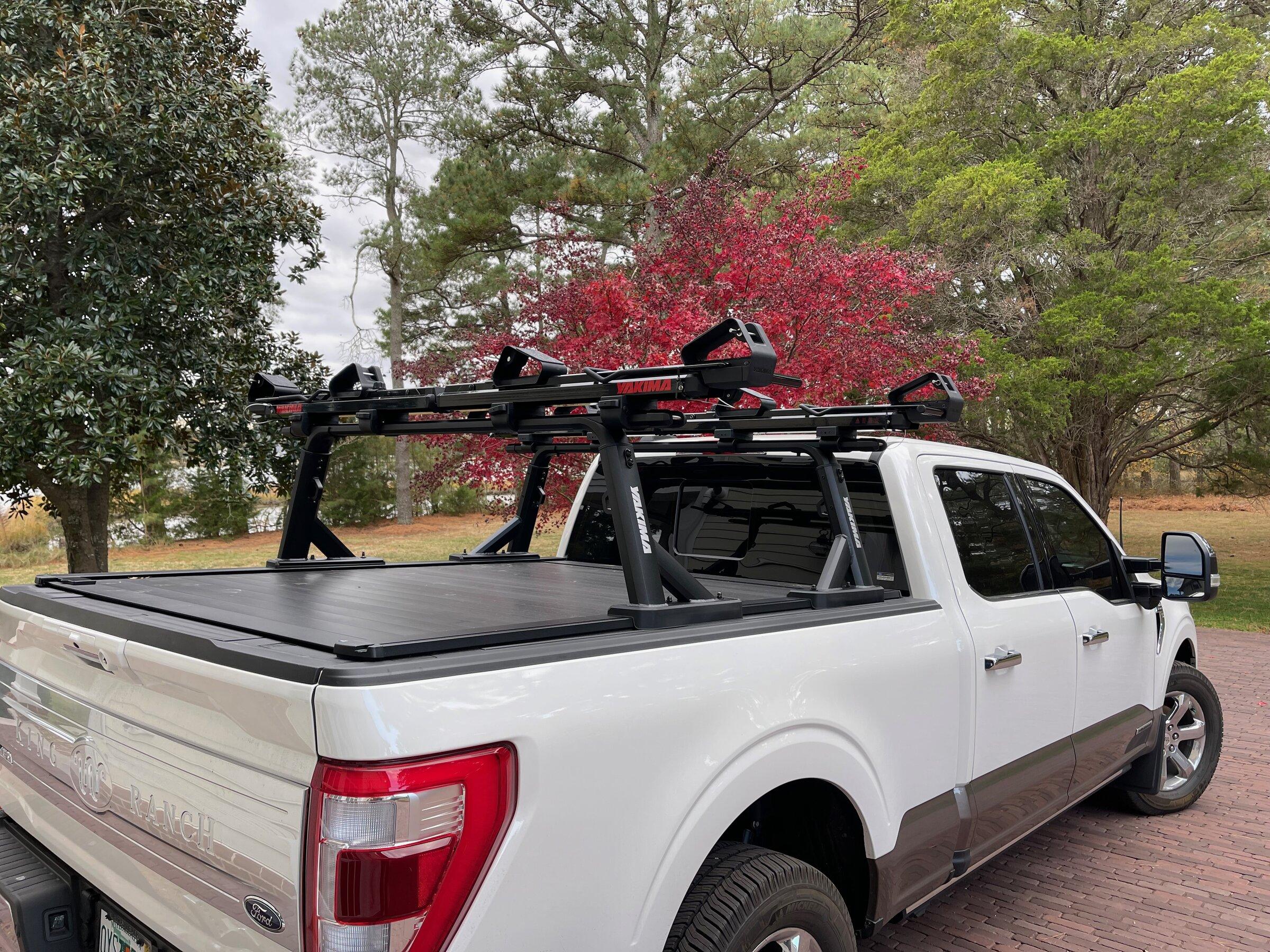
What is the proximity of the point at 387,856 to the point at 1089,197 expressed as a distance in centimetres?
1378

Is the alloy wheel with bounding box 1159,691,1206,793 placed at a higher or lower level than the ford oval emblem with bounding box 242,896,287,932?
lower

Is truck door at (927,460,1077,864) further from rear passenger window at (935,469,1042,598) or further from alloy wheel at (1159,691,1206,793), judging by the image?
alloy wheel at (1159,691,1206,793)

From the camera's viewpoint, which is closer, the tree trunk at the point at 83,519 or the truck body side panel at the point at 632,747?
the truck body side panel at the point at 632,747

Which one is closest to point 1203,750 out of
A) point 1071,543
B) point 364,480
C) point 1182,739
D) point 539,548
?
point 1182,739

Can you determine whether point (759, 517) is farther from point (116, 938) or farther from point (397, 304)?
point (397, 304)

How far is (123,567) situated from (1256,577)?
22717mm

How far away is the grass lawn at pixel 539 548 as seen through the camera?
1404 centimetres

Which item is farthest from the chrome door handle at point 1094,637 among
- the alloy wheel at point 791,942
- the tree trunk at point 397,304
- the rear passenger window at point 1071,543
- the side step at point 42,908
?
the tree trunk at point 397,304

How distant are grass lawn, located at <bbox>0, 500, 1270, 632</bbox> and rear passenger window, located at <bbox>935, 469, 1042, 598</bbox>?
1009 cm

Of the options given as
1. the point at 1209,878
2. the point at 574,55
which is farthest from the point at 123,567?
the point at 1209,878

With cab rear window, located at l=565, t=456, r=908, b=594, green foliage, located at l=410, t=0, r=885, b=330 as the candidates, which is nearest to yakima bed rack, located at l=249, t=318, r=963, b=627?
cab rear window, located at l=565, t=456, r=908, b=594

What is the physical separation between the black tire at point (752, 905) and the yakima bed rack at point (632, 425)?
1.98ft

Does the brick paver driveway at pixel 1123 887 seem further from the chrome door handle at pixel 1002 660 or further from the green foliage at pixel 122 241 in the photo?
the green foliage at pixel 122 241

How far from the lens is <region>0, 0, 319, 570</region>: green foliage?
8.24m
